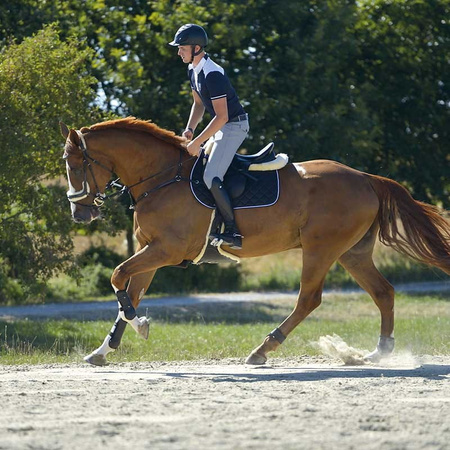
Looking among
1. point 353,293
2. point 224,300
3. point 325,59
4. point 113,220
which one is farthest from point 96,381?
point 325,59

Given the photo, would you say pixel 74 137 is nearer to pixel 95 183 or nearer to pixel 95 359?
pixel 95 183

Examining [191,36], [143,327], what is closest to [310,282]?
[143,327]

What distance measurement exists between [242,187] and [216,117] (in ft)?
2.64

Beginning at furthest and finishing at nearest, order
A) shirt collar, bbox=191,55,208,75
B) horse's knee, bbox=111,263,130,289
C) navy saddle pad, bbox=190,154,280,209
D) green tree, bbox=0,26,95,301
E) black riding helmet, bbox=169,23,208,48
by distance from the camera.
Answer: green tree, bbox=0,26,95,301 < navy saddle pad, bbox=190,154,280,209 < shirt collar, bbox=191,55,208,75 < black riding helmet, bbox=169,23,208,48 < horse's knee, bbox=111,263,130,289

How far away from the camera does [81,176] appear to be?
32.9ft

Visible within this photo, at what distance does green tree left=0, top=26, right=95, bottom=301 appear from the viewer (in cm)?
1498

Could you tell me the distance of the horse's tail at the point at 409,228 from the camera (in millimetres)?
10875

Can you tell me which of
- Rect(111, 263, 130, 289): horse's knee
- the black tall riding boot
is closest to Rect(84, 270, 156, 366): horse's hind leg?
Rect(111, 263, 130, 289): horse's knee

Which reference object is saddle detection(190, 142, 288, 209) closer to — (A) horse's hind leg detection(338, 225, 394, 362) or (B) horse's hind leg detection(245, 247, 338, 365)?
(B) horse's hind leg detection(245, 247, 338, 365)

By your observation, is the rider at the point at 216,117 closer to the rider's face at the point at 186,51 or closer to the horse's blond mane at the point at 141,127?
the rider's face at the point at 186,51

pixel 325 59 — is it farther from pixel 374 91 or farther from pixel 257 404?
pixel 257 404

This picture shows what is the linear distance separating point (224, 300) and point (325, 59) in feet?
21.5

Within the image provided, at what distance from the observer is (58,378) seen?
9211mm

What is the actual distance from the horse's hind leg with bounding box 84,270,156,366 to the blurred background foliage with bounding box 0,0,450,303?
586 cm
